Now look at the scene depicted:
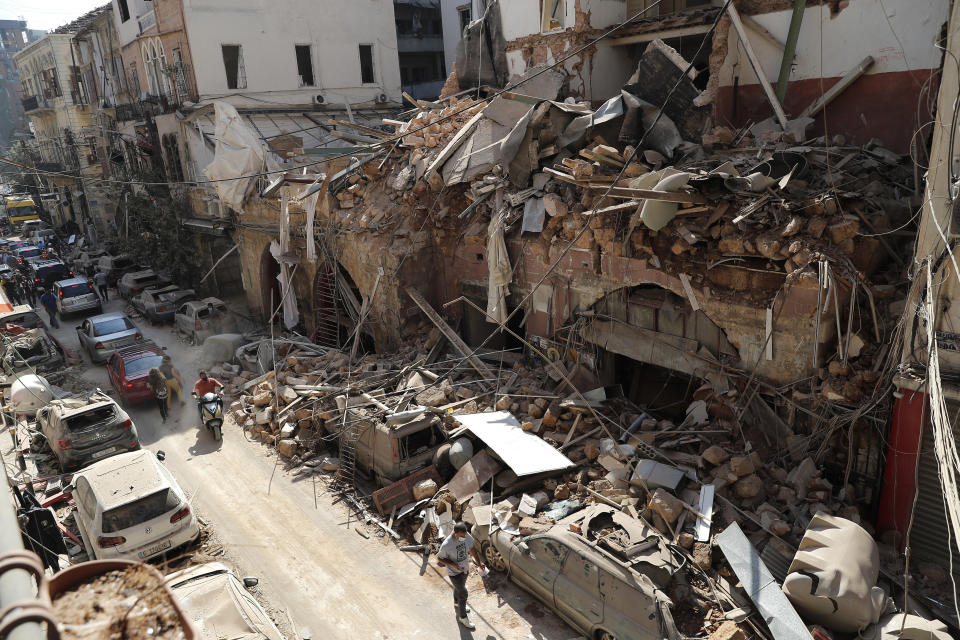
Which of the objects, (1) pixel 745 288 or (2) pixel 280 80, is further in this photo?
(2) pixel 280 80

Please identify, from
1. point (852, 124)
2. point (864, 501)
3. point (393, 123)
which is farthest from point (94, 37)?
point (864, 501)

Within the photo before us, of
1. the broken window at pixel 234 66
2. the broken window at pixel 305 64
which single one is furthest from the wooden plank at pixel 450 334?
the broken window at pixel 305 64

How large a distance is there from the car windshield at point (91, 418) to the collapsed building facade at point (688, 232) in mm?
4912

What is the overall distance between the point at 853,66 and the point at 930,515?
28.3ft

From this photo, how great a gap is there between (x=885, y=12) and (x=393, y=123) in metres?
12.6

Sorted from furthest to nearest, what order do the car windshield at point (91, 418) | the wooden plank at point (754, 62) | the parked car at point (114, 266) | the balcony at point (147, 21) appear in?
the parked car at point (114, 266) < the balcony at point (147, 21) < the wooden plank at point (754, 62) < the car windshield at point (91, 418)

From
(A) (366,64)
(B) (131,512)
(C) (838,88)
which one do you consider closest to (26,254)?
(A) (366,64)

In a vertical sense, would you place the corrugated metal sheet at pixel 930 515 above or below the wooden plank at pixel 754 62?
below

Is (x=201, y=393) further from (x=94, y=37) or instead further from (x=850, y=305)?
(x=94, y=37)

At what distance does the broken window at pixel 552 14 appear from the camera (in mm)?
17156

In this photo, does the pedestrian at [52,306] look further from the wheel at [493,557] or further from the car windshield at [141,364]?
the wheel at [493,557]

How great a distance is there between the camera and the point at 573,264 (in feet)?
41.2

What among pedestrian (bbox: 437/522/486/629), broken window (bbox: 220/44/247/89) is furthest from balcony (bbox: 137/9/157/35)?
pedestrian (bbox: 437/522/486/629)

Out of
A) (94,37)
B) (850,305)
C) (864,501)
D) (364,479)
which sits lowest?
(364,479)
